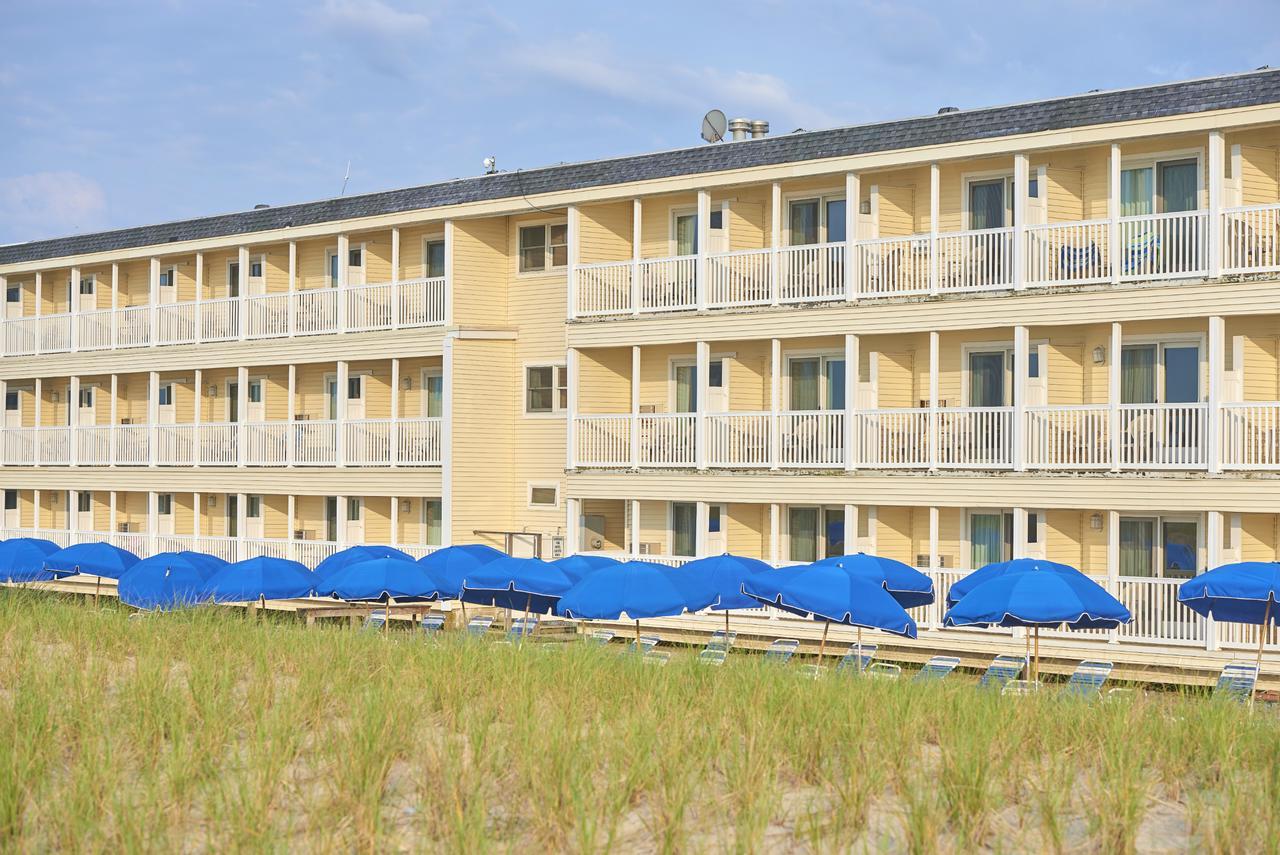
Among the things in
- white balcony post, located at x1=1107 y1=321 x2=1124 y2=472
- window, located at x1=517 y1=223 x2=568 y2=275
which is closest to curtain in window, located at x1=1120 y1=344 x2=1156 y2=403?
white balcony post, located at x1=1107 y1=321 x2=1124 y2=472

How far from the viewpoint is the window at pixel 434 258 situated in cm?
3438

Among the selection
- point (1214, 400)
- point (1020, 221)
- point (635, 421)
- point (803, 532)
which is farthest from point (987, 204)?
point (635, 421)

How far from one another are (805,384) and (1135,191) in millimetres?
7352

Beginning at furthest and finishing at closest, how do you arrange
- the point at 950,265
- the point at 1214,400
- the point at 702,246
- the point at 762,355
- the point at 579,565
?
the point at 762,355, the point at 702,246, the point at 950,265, the point at 579,565, the point at 1214,400

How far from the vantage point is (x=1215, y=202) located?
22.7 meters

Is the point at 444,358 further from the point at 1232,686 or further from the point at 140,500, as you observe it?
the point at 1232,686

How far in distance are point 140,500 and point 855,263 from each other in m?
23.6

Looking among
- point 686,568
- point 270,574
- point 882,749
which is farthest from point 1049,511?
point 882,749

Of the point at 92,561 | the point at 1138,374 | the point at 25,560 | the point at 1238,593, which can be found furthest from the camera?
the point at 25,560

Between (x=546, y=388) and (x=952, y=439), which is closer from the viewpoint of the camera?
(x=952, y=439)

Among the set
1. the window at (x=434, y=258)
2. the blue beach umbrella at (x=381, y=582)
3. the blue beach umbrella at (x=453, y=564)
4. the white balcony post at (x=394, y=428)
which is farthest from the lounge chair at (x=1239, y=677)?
the window at (x=434, y=258)

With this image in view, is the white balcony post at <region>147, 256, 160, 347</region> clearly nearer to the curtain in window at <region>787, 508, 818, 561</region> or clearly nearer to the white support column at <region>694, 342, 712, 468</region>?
the white support column at <region>694, 342, 712, 468</region>

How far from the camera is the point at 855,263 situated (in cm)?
2678

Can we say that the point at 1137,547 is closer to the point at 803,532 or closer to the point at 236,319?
the point at 803,532
